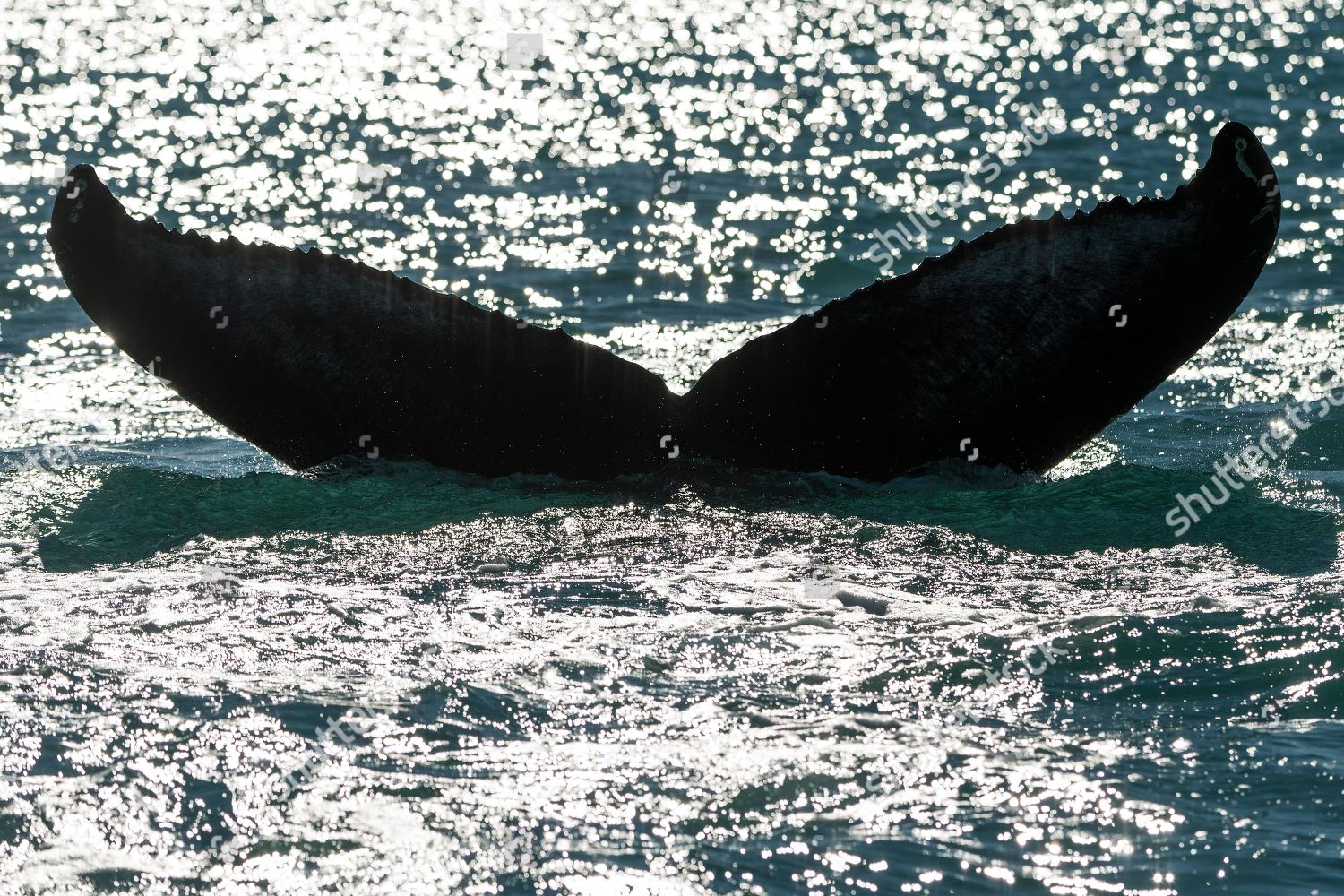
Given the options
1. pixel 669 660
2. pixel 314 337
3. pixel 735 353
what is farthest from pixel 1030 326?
pixel 314 337

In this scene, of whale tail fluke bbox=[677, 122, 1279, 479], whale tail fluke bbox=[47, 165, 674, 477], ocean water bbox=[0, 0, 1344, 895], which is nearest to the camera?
ocean water bbox=[0, 0, 1344, 895]

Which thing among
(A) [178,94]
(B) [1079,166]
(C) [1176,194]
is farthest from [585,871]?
(A) [178,94]

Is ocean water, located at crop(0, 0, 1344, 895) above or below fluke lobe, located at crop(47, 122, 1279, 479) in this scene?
below

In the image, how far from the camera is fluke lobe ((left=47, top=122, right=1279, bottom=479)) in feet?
21.0

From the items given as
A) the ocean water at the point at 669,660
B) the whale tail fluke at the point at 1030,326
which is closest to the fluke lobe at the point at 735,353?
the whale tail fluke at the point at 1030,326

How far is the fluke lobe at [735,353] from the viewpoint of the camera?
6398 mm

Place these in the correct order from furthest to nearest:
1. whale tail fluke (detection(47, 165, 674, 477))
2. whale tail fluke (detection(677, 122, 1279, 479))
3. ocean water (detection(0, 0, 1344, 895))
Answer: whale tail fluke (detection(47, 165, 674, 477))
whale tail fluke (detection(677, 122, 1279, 479))
ocean water (detection(0, 0, 1344, 895))

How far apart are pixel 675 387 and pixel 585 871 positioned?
7.61 m

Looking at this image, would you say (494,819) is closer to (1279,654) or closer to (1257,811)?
(1257,811)

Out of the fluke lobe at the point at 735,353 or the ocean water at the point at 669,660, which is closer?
the ocean water at the point at 669,660

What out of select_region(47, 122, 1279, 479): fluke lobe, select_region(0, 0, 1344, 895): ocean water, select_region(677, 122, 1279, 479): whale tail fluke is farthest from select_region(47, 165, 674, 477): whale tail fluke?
select_region(677, 122, 1279, 479): whale tail fluke

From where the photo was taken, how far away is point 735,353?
673 cm

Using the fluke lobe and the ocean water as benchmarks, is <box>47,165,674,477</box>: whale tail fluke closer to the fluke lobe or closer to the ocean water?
the fluke lobe

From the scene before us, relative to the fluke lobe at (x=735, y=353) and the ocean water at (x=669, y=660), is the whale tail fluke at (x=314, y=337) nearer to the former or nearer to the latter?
the fluke lobe at (x=735, y=353)
